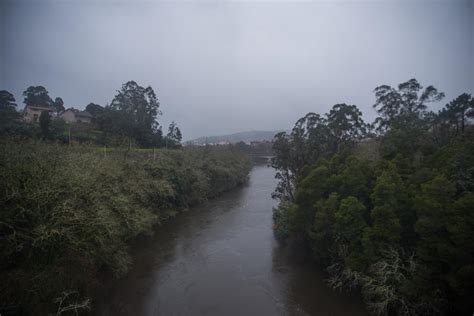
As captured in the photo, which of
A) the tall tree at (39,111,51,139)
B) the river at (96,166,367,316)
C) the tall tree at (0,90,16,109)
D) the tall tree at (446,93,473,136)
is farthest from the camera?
the tall tree at (0,90,16,109)

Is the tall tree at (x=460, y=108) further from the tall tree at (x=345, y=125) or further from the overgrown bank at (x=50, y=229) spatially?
the overgrown bank at (x=50, y=229)

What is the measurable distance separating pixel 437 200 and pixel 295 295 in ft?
26.6

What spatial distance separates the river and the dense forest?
132 cm

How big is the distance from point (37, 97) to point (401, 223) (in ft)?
224

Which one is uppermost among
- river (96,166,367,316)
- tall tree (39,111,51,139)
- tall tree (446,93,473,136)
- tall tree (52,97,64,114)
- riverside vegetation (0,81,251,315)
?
tall tree (52,97,64,114)

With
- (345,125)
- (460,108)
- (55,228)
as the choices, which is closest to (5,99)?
(55,228)

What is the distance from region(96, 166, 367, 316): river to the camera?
11.6 meters

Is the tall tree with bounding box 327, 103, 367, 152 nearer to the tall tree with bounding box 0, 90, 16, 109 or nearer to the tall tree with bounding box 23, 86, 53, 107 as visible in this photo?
the tall tree with bounding box 0, 90, 16, 109

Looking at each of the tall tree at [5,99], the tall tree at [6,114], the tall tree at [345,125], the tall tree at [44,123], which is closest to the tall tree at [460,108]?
the tall tree at [345,125]

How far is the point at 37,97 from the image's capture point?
173 ft

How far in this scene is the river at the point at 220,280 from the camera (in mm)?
11633

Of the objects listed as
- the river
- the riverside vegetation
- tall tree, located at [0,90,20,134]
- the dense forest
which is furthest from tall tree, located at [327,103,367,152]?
tall tree, located at [0,90,20,134]

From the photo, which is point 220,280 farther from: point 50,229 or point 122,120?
point 122,120

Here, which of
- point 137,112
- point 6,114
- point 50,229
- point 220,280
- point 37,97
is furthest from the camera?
point 37,97
